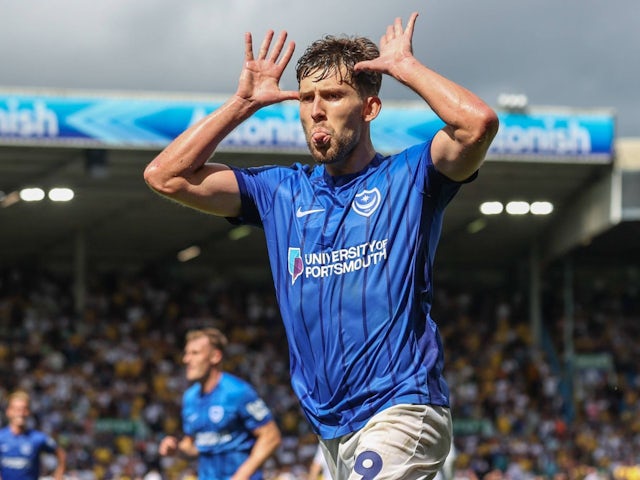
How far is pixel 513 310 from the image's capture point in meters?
35.2

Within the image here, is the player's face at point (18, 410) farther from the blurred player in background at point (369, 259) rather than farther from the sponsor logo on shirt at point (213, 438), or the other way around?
the blurred player in background at point (369, 259)

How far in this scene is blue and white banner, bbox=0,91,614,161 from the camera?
77.3 feet

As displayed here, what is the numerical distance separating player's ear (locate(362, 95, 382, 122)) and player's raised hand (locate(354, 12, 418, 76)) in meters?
0.14

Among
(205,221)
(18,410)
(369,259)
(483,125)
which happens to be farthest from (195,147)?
(205,221)

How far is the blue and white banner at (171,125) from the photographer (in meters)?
23.6

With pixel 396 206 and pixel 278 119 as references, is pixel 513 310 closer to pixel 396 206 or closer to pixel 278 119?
pixel 278 119

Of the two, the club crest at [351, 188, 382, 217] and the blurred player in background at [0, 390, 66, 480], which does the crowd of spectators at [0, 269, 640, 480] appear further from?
the club crest at [351, 188, 382, 217]

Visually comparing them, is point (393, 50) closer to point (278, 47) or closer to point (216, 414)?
point (278, 47)

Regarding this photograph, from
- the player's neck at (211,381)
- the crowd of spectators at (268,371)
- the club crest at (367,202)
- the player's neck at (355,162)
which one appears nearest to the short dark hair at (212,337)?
the player's neck at (211,381)

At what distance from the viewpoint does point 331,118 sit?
466 cm

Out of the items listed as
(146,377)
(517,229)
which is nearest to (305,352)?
(146,377)

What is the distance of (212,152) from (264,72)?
407 mm

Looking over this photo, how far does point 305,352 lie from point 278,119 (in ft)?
65.2

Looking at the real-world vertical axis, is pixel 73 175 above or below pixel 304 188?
above
